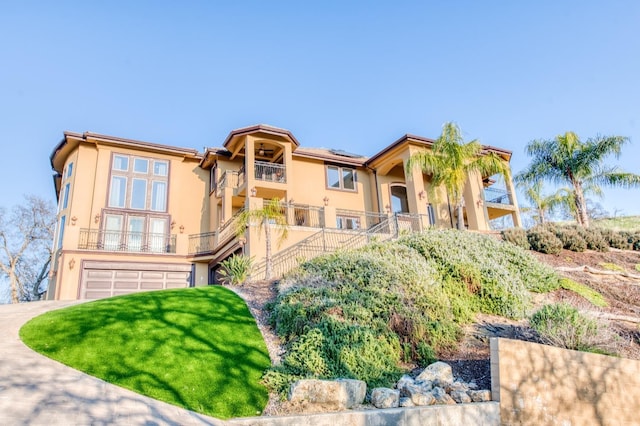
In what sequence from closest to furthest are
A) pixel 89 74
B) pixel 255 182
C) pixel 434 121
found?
pixel 89 74, pixel 255 182, pixel 434 121

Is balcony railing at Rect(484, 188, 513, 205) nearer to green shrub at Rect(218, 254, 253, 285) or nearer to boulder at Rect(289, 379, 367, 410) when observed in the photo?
green shrub at Rect(218, 254, 253, 285)

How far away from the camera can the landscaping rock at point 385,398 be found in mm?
5844

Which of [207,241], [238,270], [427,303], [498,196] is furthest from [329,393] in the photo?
[498,196]

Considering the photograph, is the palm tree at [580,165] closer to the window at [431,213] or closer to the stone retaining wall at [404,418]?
the window at [431,213]

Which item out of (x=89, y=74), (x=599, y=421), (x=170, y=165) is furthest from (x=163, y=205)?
(x=599, y=421)

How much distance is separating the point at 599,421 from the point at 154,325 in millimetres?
7848

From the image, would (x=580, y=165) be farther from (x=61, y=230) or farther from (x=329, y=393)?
(x=61, y=230)

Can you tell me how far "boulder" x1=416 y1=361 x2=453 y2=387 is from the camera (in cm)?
656

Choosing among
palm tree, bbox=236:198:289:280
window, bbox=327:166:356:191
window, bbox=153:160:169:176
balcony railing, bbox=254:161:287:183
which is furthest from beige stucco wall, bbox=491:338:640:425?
window, bbox=153:160:169:176

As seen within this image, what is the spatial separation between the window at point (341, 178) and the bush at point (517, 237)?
898 centimetres

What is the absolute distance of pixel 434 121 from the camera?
21.1 m

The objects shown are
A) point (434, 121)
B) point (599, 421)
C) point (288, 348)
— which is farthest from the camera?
point (434, 121)

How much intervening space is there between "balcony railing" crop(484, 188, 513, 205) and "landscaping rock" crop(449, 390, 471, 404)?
19.9 metres

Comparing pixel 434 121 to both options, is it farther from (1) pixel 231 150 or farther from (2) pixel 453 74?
(1) pixel 231 150
